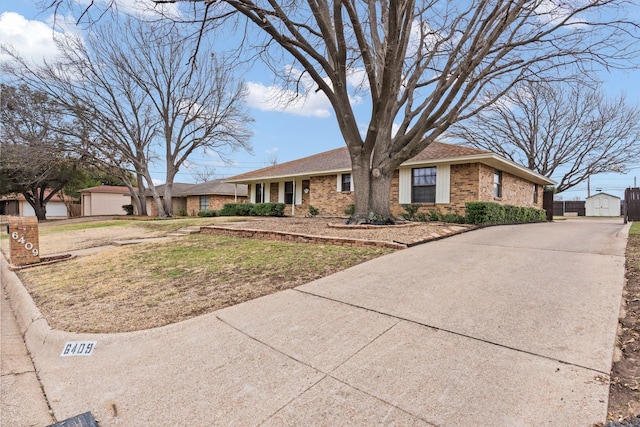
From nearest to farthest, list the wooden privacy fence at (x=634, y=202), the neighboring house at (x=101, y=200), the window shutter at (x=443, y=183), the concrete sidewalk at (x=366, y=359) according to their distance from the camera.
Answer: the concrete sidewalk at (x=366, y=359) < the window shutter at (x=443, y=183) < the wooden privacy fence at (x=634, y=202) < the neighboring house at (x=101, y=200)

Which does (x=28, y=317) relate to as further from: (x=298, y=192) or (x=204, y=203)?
(x=204, y=203)

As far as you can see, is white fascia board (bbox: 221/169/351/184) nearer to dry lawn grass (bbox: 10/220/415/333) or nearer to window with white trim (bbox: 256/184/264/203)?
window with white trim (bbox: 256/184/264/203)

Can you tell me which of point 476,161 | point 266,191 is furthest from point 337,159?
point 476,161

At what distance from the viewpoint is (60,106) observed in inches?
813

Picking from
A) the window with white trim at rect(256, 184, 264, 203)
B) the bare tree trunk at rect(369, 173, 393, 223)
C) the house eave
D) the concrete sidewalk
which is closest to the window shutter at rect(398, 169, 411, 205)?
the house eave

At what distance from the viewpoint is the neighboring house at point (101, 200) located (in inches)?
1423

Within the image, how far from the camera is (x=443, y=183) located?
1296 centimetres

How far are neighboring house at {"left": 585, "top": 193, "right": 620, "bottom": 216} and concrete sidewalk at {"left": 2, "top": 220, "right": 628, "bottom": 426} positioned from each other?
39.3 metres

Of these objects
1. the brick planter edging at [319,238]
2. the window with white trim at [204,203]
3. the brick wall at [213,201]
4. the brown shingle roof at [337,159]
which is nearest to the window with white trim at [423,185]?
the brown shingle roof at [337,159]

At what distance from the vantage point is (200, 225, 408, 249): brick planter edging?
673cm

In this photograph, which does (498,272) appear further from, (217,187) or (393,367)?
(217,187)

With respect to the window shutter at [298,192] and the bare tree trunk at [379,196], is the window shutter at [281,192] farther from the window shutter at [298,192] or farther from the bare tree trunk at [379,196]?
the bare tree trunk at [379,196]

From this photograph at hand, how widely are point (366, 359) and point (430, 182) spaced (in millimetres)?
11987

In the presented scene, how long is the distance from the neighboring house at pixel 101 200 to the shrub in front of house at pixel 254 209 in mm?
21340
